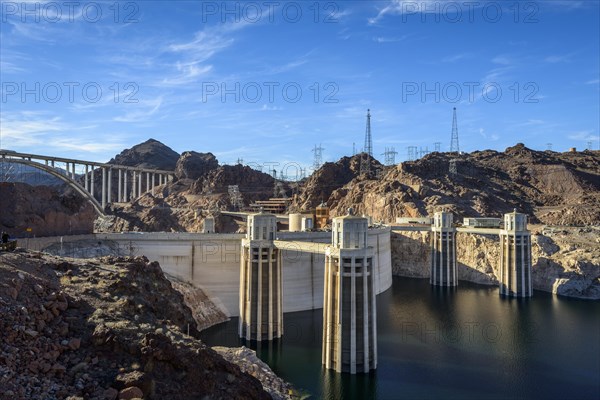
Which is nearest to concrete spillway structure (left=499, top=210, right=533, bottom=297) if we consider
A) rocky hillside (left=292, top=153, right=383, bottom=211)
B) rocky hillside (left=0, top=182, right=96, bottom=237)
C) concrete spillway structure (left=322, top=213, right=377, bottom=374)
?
concrete spillway structure (left=322, top=213, right=377, bottom=374)

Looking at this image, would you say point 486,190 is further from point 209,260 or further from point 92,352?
point 92,352

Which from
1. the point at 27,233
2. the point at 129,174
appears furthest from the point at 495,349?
the point at 129,174

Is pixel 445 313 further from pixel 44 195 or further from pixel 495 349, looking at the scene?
pixel 44 195

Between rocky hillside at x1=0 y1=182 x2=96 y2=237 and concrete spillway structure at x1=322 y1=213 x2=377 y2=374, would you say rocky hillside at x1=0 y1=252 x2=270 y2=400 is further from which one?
rocky hillside at x1=0 y1=182 x2=96 y2=237

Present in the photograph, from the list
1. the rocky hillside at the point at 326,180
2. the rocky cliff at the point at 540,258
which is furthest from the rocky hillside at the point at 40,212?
the rocky hillside at the point at 326,180

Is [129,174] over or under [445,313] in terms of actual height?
over

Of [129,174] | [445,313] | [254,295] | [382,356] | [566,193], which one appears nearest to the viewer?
[382,356]

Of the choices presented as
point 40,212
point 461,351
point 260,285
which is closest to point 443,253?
point 461,351
